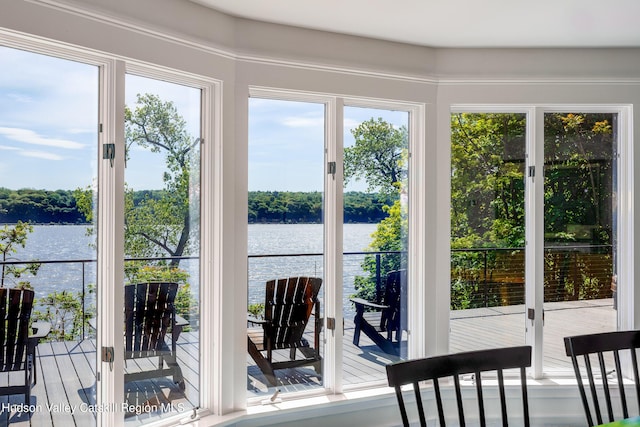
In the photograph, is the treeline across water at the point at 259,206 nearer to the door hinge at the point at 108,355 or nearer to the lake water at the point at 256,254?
the lake water at the point at 256,254

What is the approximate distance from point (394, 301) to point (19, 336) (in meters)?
2.31

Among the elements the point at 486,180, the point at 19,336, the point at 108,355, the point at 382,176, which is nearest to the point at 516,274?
the point at 486,180

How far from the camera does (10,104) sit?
2.32 metres

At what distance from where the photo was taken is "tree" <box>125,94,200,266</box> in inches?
111

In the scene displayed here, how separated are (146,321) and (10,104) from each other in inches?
49.0

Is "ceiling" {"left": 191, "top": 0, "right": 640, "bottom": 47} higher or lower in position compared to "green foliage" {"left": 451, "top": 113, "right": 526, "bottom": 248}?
higher

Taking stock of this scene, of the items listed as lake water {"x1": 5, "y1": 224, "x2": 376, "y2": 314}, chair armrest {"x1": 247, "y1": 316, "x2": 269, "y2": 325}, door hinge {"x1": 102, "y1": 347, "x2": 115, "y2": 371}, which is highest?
lake water {"x1": 5, "y1": 224, "x2": 376, "y2": 314}

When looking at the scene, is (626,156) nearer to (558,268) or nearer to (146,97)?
(558,268)

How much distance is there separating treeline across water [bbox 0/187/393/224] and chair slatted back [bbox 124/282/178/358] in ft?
1.56

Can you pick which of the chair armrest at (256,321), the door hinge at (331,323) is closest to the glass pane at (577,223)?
the door hinge at (331,323)

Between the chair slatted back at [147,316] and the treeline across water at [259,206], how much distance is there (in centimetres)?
48

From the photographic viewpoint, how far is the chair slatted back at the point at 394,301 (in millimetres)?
3775

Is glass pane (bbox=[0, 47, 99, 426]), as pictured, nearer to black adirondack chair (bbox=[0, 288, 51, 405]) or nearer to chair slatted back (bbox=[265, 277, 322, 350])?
black adirondack chair (bbox=[0, 288, 51, 405])

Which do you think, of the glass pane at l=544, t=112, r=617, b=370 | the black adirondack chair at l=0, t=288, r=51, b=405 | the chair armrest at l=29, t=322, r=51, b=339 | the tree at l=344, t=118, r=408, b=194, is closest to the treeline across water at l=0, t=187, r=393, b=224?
the tree at l=344, t=118, r=408, b=194
